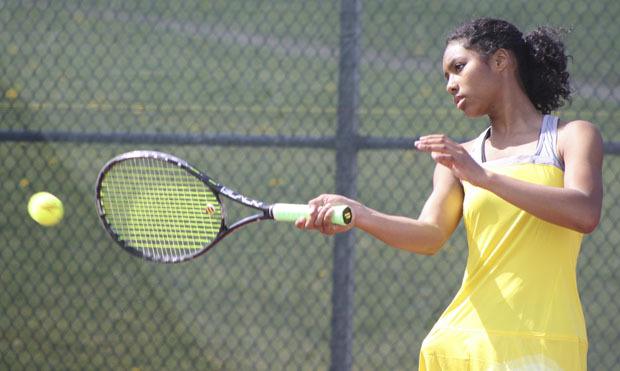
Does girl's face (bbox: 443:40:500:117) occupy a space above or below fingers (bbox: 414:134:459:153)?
above

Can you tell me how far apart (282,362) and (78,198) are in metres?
1.71

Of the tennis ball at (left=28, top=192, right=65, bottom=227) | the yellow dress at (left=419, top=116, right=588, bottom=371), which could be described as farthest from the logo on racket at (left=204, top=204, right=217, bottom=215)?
the yellow dress at (left=419, top=116, right=588, bottom=371)

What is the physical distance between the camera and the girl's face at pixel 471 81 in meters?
2.50

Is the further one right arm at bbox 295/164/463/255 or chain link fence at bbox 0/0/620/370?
chain link fence at bbox 0/0/620/370

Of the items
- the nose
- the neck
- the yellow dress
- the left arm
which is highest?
the nose

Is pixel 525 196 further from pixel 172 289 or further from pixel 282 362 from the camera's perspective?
pixel 172 289

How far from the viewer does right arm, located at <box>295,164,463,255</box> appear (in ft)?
8.48

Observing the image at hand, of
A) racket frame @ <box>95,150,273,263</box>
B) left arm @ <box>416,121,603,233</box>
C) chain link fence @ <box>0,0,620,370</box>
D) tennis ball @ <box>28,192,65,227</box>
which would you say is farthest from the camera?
chain link fence @ <box>0,0,620,370</box>

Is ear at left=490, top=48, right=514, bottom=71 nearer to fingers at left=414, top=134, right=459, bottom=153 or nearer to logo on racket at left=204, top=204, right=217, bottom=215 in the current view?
fingers at left=414, top=134, right=459, bottom=153

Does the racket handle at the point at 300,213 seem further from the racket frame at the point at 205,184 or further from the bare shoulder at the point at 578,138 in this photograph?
the bare shoulder at the point at 578,138

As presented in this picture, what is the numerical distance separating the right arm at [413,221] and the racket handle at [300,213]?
0.9 inches

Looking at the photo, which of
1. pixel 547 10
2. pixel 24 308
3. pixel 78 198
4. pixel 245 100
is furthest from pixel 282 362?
pixel 547 10

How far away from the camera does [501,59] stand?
2551 mm

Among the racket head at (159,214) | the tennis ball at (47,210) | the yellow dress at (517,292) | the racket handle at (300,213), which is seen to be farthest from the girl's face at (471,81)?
the tennis ball at (47,210)
